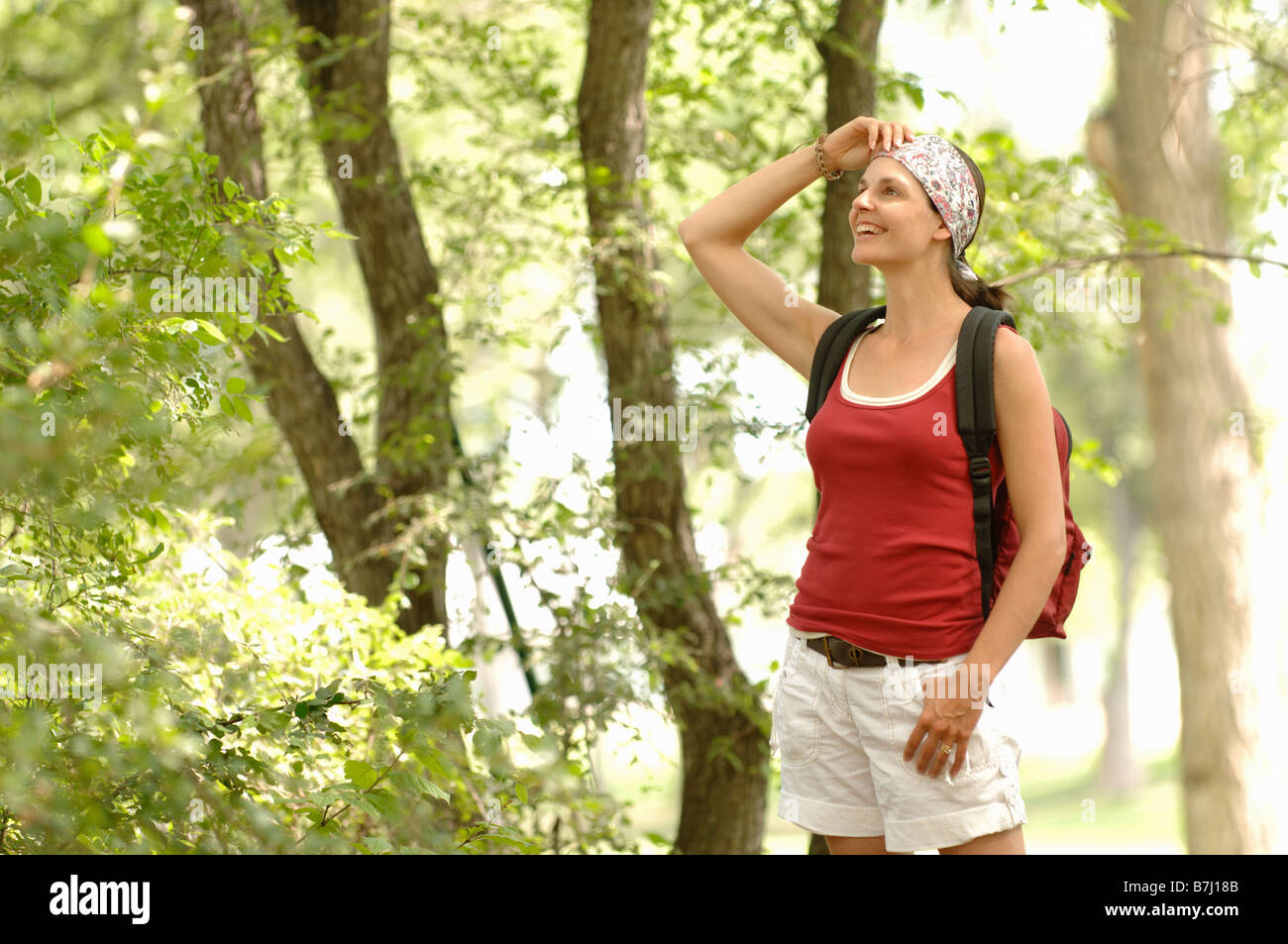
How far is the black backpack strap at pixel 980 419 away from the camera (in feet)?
7.59

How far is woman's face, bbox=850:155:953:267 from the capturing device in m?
2.52

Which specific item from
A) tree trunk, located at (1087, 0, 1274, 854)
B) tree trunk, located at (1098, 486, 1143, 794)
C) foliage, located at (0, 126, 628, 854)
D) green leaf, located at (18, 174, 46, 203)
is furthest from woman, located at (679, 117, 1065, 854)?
tree trunk, located at (1098, 486, 1143, 794)

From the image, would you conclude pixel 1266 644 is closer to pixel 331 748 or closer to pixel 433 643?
pixel 433 643

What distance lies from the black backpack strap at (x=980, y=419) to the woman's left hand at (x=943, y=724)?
180 mm

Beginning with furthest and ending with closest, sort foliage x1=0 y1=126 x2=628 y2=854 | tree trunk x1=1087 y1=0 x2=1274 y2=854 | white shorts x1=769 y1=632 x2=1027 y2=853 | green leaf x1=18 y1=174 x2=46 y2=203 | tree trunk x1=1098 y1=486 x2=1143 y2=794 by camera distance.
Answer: tree trunk x1=1098 y1=486 x2=1143 y2=794, tree trunk x1=1087 y1=0 x2=1274 y2=854, green leaf x1=18 y1=174 x2=46 y2=203, white shorts x1=769 y1=632 x2=1027 y2=853, foliage x1=0 y1=126 x2=628 y2=854

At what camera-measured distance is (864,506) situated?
2.39 meters

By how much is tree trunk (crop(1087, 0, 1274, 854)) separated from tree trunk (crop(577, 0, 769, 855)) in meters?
4.46

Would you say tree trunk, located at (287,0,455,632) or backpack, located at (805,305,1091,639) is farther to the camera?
tree trunk, located at (287,0,455,632)

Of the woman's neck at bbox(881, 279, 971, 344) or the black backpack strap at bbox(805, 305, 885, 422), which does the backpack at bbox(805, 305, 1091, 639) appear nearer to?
the black backpack strap at bbox(805, 305, 885, 422)

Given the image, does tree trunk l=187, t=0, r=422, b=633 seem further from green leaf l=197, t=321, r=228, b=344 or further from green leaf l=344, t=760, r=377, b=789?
green leaf l=344, t=760, r=377, b=789

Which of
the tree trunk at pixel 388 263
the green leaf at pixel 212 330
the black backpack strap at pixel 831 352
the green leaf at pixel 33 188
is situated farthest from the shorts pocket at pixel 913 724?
the tree trunk at pixel 388 263

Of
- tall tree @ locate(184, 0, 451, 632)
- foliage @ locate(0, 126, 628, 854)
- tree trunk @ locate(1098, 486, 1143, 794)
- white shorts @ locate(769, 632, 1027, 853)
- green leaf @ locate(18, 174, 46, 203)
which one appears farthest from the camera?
tree trunk @ locate(1098, 486, 1143, 794)

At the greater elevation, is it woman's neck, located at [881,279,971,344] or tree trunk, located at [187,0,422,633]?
tree trunk, located at [187,0,422,633]
